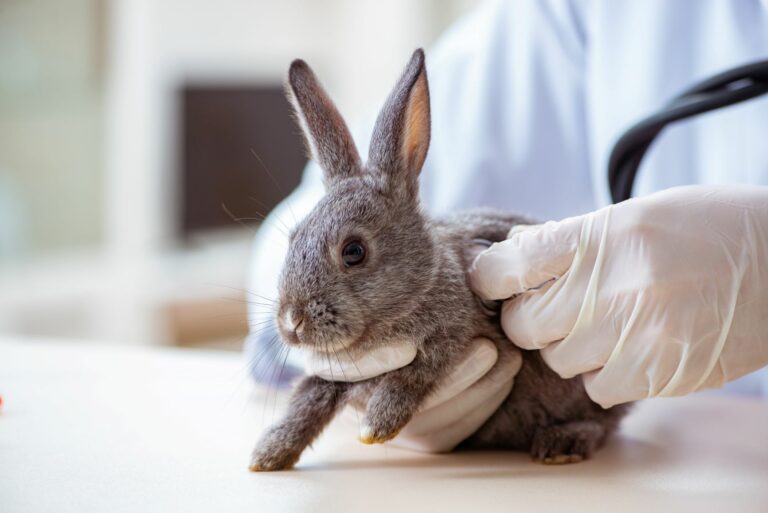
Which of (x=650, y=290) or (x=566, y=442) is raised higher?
(x=650, y=290)

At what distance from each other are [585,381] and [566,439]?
0.10 meters

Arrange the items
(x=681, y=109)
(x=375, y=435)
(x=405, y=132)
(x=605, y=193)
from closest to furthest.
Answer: (x=375, y=435), (x=405, y=132), (x=681, y=109), (x=605, y=193)

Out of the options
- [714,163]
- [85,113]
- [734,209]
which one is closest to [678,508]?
[734,209]

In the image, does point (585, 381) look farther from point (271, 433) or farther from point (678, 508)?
point (271, 433)

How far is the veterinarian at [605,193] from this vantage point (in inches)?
45.9

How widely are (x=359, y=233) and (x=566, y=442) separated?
443 millimetres

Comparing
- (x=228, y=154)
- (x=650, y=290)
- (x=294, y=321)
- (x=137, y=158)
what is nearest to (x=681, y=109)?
(x=650, y=290)

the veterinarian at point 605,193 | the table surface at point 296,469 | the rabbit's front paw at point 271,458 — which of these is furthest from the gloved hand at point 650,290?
the rabbit's front paw at point 271,458

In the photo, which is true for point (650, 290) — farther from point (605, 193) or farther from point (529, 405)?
point (605, 193)

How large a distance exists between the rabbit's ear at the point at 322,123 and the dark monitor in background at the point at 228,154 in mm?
3712

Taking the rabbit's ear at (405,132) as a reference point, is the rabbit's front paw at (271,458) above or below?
below

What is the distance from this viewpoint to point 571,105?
192 cm

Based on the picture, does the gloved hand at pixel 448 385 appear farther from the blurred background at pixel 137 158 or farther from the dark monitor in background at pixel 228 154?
the dark monitor in background at pixel 228 154

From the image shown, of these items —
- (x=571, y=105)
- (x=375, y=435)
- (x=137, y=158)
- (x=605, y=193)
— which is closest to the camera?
(x=375, y=435)
